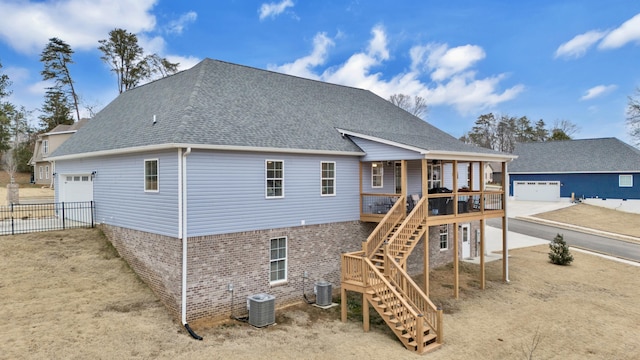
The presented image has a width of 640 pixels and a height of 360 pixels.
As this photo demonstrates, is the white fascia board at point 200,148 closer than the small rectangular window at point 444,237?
Yes

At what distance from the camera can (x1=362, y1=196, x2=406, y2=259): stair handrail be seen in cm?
1348

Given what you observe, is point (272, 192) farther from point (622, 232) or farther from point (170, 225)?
point (622, 232)

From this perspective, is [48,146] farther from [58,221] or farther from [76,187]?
[58,221]

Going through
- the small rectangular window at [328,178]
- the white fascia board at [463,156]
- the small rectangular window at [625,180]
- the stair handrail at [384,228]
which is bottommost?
the stair handrail at [384,228]

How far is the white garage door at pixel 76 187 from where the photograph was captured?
17.3m

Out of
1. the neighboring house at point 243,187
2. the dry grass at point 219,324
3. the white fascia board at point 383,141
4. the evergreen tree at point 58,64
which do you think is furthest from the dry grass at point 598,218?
the evergreen tree at point 58,64

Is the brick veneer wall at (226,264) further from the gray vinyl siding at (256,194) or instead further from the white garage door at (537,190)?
the white garage door at (537,190)

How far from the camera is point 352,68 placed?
139 feet

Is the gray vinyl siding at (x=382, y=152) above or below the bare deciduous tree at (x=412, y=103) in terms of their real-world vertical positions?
below

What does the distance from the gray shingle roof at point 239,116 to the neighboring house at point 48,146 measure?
21.7 metres

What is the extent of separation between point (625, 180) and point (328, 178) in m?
38.3

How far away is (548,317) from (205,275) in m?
11.9

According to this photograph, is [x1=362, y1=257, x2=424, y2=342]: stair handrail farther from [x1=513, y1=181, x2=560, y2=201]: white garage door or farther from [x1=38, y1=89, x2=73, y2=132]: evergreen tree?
[x1=38, y1=89, x2=73, y2=132]: evergreen tree

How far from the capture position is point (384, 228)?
14.6m
